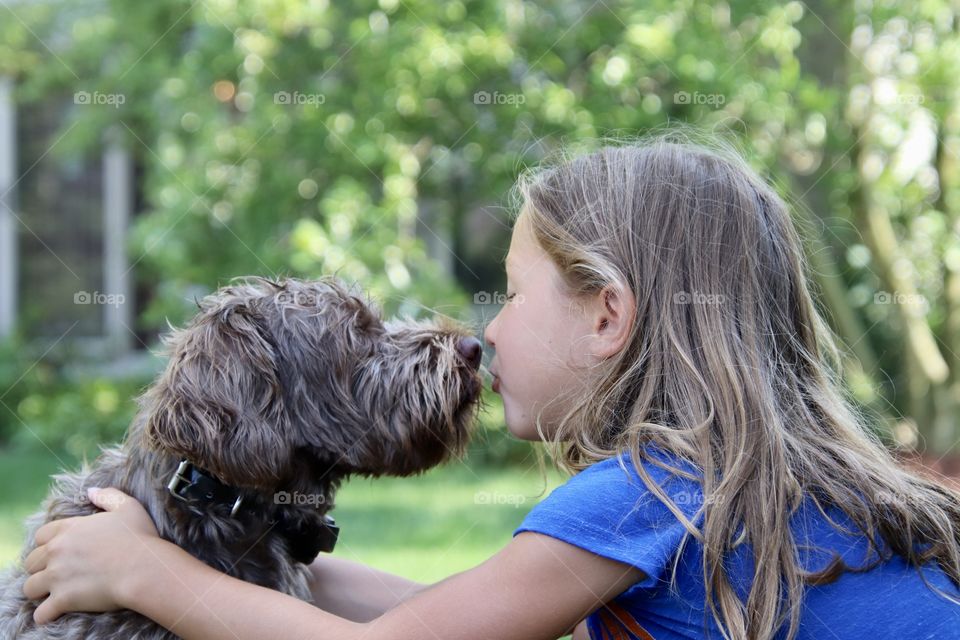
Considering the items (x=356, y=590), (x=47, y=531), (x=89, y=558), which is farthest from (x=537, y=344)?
(x=47, y=531)

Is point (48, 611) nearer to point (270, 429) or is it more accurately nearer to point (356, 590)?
point (270, 429)

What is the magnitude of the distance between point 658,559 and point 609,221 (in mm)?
861

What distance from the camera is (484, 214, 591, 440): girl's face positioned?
8.49 feet

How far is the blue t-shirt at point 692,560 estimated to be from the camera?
2145 millimetres

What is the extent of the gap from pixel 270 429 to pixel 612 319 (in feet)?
3.13

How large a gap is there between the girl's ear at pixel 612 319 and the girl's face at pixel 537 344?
0.03m

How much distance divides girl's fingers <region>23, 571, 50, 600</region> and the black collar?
38cm

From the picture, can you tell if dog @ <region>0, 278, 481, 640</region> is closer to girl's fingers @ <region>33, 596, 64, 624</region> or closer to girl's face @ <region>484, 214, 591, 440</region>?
girl's fingers @ <region>33, 596, 64, 624</region>

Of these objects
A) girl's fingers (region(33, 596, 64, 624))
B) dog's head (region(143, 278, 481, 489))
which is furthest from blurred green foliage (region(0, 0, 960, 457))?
girl's fingers (region(33, 596, 64, 624))

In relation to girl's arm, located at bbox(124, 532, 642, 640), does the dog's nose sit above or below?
above

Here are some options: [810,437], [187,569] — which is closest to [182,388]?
[187,569]

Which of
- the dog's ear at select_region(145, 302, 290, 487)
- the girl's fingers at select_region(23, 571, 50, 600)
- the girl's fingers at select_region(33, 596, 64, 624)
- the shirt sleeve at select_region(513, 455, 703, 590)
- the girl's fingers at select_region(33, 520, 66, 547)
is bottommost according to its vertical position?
the girl's fingers at select_region(33, 596, 64, 624)

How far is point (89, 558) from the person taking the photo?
251cm

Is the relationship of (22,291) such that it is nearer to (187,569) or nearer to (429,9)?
(429,9)
